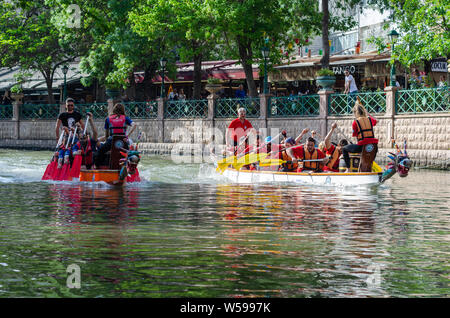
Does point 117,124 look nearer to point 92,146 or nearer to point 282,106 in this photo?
point 92,146

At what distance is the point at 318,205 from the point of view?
14758 millimetres

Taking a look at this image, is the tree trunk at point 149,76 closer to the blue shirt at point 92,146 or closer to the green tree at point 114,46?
the green tree at point 114,46

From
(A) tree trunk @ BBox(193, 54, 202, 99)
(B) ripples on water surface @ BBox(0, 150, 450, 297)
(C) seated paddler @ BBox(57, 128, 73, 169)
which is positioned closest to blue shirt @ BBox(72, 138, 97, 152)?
(C) seated paddler @ BBox(57, 128, 73, 169)

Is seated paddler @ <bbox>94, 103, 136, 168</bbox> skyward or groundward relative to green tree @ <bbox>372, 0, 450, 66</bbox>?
groundward

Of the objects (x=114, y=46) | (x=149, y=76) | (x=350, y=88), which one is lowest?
(x=350, y=88)

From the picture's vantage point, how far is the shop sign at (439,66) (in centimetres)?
3075

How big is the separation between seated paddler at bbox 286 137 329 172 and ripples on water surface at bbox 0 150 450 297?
1614mm

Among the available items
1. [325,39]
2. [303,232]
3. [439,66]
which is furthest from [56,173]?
[439,66]

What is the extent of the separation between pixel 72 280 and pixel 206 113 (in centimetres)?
2981

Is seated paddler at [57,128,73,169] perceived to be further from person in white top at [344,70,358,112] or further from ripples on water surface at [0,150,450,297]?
person in white top at [344,70,358,112]

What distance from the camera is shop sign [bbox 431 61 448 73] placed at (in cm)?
3075

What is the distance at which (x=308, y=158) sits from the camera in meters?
19.1

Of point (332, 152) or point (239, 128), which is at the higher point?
point (239, 128)

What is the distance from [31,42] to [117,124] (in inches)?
1115
